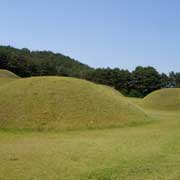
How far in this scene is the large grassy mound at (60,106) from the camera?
18438mm

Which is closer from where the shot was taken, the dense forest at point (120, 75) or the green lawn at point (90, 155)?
the green lawn at point (90, 155)

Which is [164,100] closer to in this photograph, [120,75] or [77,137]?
[77,137]

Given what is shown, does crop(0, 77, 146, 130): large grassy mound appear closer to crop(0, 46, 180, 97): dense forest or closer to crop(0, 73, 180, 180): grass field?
crop(0, 73, 180, 180): grass field

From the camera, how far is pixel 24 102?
66.9 feet

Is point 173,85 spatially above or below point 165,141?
above

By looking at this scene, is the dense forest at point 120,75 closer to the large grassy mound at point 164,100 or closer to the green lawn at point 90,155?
the large grassy mound at point 164,100

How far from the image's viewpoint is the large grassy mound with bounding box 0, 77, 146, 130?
18438mm

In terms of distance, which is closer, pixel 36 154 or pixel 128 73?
pixel 36 154

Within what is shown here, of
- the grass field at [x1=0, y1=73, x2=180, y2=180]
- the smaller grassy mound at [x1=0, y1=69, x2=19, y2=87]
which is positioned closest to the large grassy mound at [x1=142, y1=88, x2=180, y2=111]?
the grass field at [x1=0, y1=73, x2=180, y2=180]

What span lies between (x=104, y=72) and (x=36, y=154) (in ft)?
220

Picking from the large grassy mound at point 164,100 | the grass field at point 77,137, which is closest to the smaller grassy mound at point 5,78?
the grass field at point 77,137

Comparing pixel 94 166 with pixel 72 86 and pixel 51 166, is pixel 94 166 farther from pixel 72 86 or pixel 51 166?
pixel 72 86

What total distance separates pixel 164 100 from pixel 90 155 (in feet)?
106

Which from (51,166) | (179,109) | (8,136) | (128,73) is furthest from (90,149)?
(128,73)
